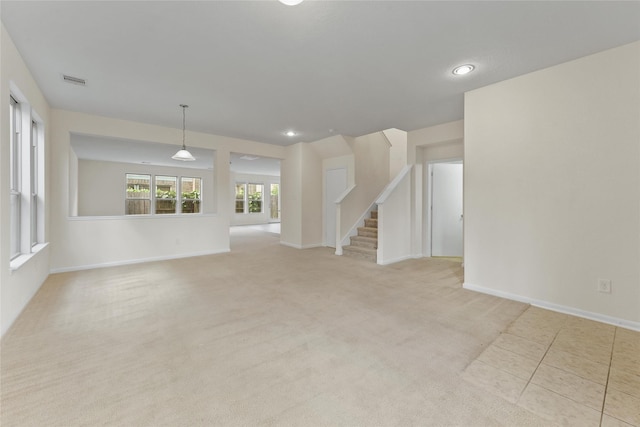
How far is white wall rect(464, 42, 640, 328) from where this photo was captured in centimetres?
250

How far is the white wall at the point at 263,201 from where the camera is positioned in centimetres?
1227

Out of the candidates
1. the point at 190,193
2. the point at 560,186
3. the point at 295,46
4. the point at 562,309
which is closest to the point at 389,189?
the point at 560,186

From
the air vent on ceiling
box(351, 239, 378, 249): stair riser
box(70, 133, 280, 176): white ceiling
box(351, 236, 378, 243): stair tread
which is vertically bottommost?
box(351, 239, 378, 249): stair riser

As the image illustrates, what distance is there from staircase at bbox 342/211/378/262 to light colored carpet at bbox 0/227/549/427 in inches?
59.3

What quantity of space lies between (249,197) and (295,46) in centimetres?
1094

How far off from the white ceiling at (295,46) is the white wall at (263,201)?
8.30 metres

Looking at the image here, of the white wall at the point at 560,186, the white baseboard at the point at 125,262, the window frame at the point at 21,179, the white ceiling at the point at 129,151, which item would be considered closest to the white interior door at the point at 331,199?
the white ceiling at the point at 129,151

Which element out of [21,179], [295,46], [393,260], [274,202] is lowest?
[393,260]

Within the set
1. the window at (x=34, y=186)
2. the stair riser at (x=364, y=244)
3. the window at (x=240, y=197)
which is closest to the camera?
the window at (x=34, y=186)

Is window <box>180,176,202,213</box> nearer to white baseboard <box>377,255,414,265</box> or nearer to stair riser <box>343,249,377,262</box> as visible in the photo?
stair riser <box>343,249,377,262</box>

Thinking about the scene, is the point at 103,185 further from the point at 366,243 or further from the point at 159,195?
the point at 366,243

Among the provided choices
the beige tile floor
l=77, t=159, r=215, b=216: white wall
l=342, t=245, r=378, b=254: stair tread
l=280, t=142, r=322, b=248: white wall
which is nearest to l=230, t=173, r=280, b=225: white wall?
l=77, t=159, r=215, b=216: white wall

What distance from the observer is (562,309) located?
2824 millimetres

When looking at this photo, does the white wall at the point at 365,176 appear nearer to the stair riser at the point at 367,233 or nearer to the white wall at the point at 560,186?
the stair riser at the point at 367,233
